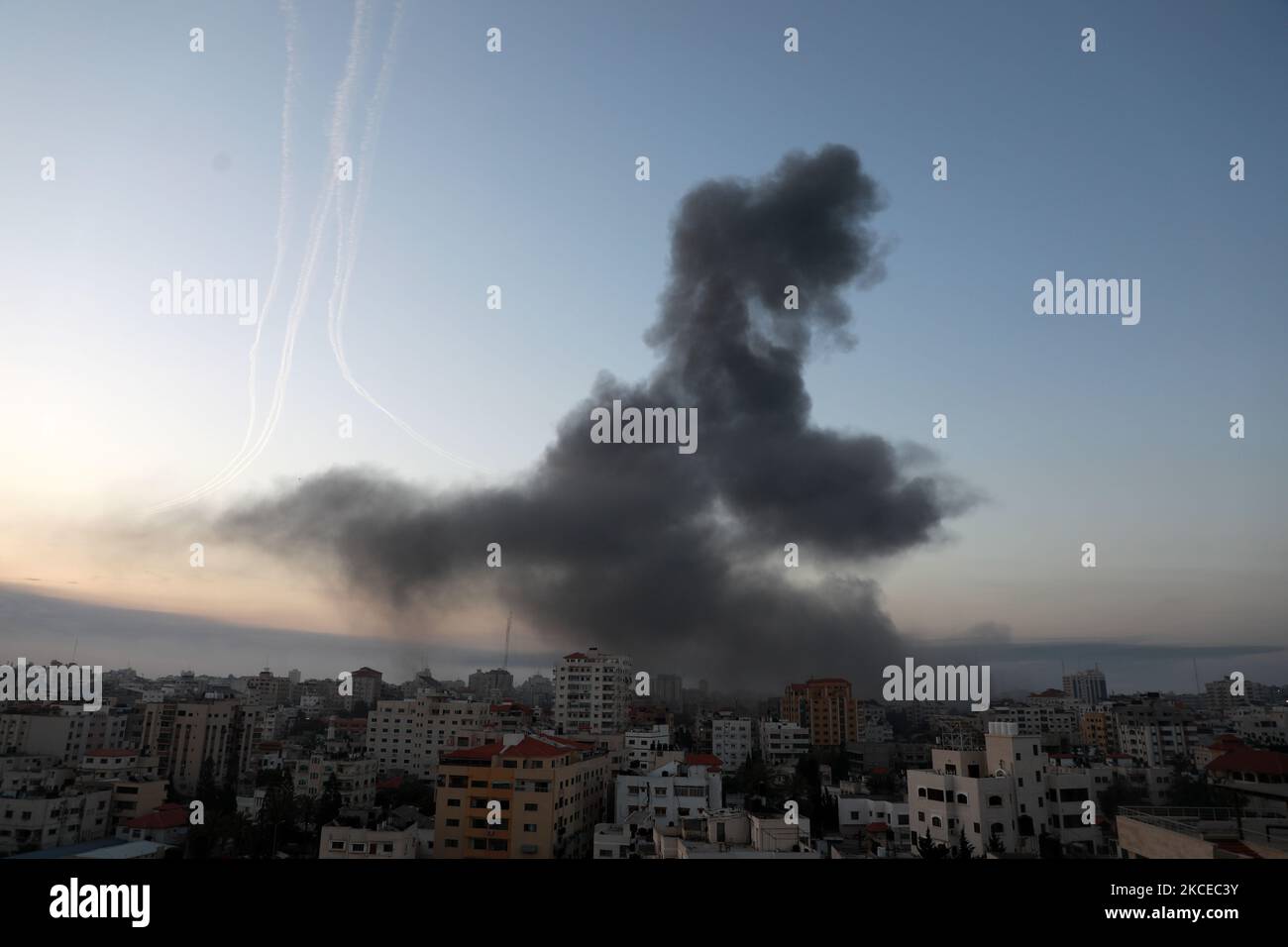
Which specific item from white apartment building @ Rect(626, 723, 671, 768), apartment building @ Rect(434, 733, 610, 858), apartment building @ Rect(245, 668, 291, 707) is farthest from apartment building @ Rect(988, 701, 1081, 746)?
apartment building @ Rect(245, 668, 291, 707)

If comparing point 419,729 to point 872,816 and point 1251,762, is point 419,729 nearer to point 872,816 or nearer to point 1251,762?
point 872,816

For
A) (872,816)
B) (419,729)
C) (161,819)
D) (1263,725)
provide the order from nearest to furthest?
(872,816)
(161,819)
(419,729)
(1263,725)

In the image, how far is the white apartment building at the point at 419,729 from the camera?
3219cm

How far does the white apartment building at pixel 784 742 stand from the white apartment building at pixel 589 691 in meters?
7.20

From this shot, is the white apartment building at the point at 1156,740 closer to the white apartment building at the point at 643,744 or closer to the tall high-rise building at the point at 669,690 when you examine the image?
the white apartment building at the point at 643,744

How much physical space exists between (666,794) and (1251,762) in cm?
1349

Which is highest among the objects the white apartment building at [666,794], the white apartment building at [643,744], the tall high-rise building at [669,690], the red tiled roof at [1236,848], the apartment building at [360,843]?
the red tiled roof at [1236,848]

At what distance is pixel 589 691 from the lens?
36.9m

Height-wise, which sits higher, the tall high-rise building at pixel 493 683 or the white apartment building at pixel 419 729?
the white apartment building at pixel 419 729

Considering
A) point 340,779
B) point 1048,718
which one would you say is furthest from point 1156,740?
point 340,779

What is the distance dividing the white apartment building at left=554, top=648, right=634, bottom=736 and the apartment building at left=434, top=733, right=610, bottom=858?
20.5 metres

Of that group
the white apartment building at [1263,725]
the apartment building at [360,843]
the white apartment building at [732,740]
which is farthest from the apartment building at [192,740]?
the white apartment building at [1263,725]

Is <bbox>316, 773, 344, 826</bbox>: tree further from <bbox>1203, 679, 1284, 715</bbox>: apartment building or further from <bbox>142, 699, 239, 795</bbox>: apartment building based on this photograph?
<bbox>1203, 679, 1284, 715</bbox>: apartment building

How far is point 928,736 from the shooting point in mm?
45344
